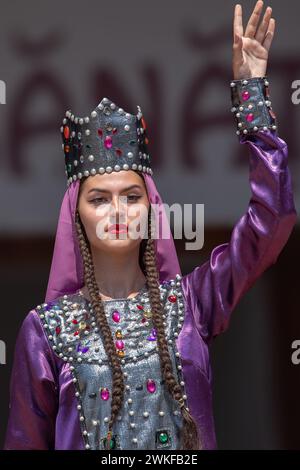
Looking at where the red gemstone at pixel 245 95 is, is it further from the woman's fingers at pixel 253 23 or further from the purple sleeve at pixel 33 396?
the purple sleeve at pixel 33 396

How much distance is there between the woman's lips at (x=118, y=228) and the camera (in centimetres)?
291

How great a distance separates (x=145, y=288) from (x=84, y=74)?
1.18 meters

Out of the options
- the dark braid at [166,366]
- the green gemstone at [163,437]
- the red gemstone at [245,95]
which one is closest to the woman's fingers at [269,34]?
the red gemstone at [245,95]

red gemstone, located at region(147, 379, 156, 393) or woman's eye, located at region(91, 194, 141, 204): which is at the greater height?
woman's eye, located at region(91, 194, 141, 204)

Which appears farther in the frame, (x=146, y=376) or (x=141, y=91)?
(x=141, y=91)

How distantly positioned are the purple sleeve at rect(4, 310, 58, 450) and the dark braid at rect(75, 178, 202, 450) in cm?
17

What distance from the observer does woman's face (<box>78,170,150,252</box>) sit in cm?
292

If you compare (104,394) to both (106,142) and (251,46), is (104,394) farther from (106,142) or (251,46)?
(251,46)

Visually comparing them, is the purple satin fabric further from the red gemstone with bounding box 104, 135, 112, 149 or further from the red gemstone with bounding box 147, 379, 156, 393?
the red gemstone with bounding box 104, 135, 112, 149

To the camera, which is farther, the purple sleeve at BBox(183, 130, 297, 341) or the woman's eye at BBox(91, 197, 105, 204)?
the woman's eye at BBox(91, 197, 105, 204)

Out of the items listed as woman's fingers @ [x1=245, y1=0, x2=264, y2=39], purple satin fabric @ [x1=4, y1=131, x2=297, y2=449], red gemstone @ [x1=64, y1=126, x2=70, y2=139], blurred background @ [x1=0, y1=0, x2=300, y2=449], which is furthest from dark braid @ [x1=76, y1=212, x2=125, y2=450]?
blurred background @ [x1=0, y1=0, x2=300, y2=449]

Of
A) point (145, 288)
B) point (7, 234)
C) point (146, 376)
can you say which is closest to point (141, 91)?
point (7, 234)

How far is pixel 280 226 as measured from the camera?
2.86 meters
